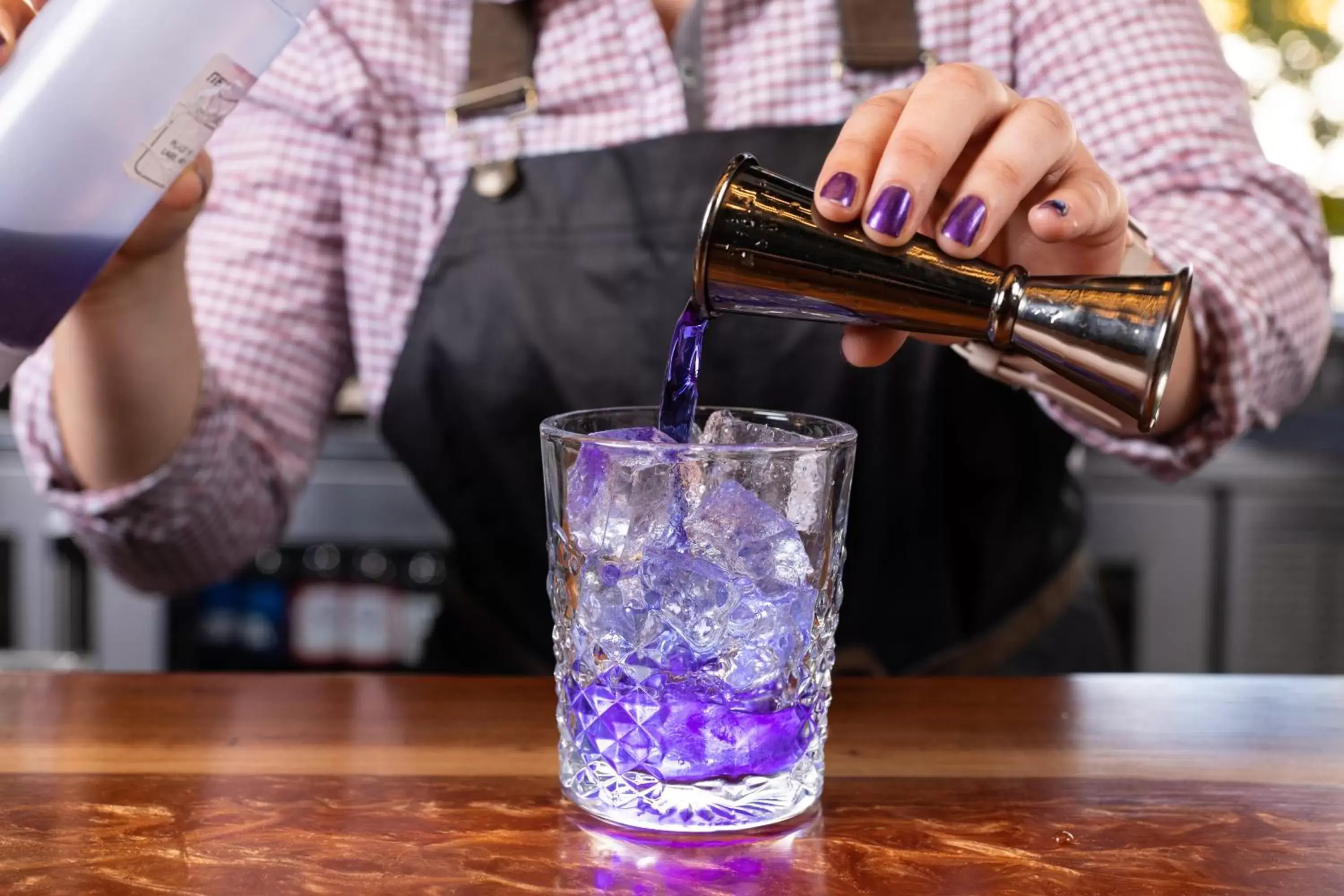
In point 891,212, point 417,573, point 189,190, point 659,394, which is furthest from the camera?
point 417,573

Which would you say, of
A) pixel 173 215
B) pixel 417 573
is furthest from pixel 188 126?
pixel 417 573

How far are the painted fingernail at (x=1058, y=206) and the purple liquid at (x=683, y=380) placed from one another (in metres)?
0.19

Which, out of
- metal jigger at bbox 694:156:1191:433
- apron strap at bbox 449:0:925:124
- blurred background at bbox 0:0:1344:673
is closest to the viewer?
metal jigger at bbox 694:156:1191:433

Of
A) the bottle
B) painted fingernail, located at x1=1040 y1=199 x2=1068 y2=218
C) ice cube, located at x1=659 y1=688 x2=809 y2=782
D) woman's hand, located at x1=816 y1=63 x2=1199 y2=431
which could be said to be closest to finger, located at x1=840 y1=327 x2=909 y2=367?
woman's hand, located at x1=816 y1=63 x2=1199 y2=431

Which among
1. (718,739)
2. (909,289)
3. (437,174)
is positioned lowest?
(718,739)

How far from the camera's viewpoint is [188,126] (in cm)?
79

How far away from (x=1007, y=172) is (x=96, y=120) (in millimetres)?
494

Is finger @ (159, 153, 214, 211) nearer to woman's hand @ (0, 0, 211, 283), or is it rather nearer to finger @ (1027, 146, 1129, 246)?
woman's hand @ (0, 0, 211, 283)

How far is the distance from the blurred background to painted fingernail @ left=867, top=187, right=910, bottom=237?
1581 millimetres

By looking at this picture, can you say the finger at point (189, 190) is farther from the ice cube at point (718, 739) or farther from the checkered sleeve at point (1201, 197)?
the checkered sleeve at point (1201, 197)

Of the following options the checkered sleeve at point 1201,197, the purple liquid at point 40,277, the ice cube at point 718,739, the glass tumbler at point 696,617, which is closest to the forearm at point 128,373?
the purple liquid at point 40,277

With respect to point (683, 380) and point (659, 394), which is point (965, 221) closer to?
point (683, 380)

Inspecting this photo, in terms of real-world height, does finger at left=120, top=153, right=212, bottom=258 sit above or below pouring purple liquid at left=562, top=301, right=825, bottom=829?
above

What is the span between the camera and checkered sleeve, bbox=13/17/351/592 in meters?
1.25
